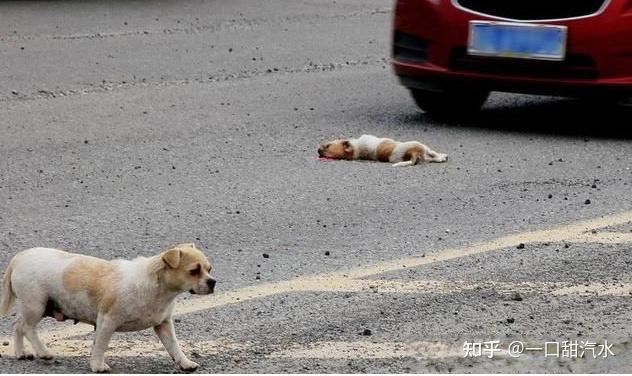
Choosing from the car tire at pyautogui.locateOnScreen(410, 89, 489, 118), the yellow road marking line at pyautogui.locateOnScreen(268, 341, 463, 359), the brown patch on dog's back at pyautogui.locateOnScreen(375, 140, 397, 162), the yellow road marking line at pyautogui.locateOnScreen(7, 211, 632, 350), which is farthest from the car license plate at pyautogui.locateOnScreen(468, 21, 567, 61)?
the yellow road marking line at pyautogui.locateOnScreen(268, 341, 463, 359)

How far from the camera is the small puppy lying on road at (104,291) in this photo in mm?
5121

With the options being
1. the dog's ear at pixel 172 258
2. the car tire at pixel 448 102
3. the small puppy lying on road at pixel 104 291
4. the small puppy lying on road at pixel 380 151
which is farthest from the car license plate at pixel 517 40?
the dog's ear at pixel 172 258

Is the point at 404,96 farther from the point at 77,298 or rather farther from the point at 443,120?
the point at 77,298

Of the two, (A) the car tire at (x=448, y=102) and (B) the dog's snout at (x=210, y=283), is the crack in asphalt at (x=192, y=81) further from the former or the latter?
(B) the dog's snout at (x=210, y=283)

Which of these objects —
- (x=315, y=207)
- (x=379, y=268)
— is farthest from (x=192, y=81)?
(x=379, y=268)

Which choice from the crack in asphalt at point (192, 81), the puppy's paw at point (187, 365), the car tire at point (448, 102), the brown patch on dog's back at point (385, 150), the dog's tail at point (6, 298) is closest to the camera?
the puppy's paw at point (187, 365)

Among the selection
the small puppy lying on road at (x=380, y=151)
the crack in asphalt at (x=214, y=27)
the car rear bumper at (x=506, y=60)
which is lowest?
the crack in asphalt at (x=214, y=27)

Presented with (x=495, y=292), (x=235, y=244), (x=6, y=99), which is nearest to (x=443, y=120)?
(x=6, y=99)

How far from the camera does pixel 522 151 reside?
9.72 meters

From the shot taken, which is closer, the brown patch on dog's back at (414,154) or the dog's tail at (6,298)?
the dog's tail at (6,298)

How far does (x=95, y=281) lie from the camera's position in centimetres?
520

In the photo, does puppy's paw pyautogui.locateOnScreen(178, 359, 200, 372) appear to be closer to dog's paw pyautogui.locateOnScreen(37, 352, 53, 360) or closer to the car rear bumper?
dog's paw pyautogui.locateOnScreen(37, 352, 53, 360)

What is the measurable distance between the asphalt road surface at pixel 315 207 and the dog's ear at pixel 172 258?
0.38m

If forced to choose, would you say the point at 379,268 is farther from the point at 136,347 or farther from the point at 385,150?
the point at 385,150
